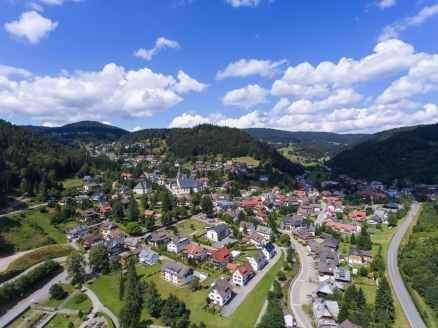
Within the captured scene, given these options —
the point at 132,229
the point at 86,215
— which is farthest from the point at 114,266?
the point at 86,215

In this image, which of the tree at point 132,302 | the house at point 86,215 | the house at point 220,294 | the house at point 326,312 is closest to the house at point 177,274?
the tree at point 132,302

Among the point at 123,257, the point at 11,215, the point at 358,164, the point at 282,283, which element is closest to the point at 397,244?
the point at 282,283

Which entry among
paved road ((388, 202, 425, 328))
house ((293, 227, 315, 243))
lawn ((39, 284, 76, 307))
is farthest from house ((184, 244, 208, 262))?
paved road ((388, 202, 425, 328))

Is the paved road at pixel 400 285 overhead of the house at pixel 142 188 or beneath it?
beneath

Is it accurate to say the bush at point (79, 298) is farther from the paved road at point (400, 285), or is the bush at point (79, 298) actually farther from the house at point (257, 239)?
the paved road at point (400, 285)

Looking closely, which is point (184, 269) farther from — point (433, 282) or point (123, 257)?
point (433, 282)

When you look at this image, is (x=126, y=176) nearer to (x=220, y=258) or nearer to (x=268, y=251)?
(x=220, y=258)
